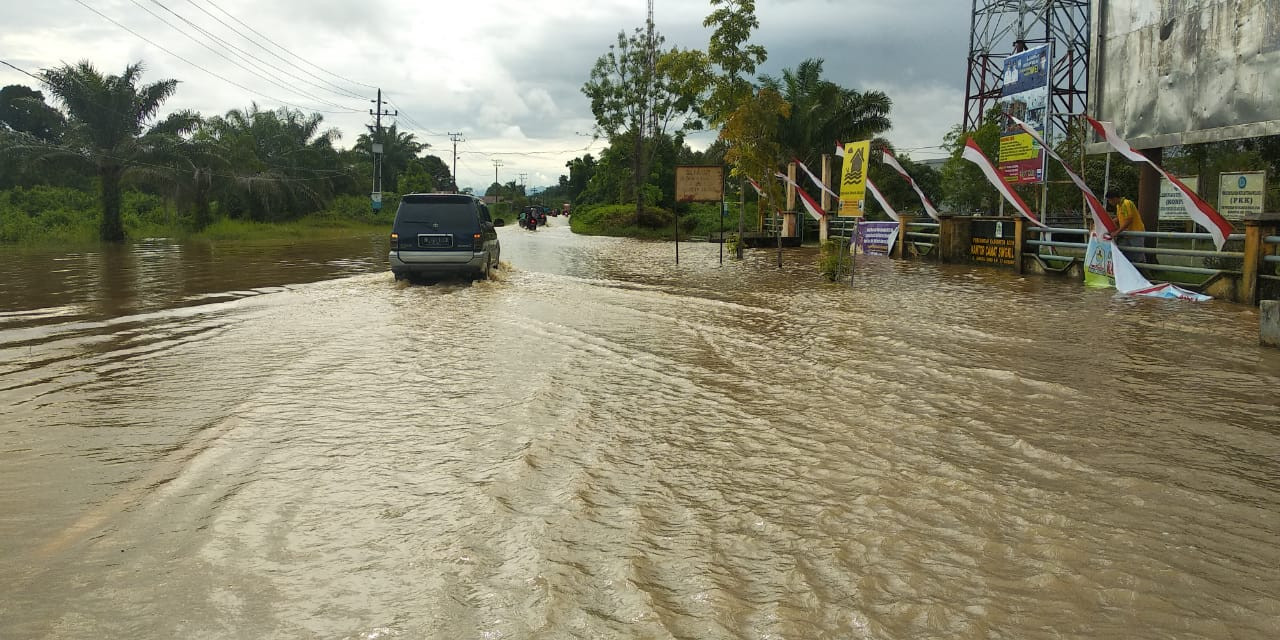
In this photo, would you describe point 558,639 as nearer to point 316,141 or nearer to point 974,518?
point 974,518

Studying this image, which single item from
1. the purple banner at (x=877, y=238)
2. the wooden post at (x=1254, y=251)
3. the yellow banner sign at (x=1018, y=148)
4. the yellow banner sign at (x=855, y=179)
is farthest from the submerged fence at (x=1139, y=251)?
the yellow banner sign at (x=855, y=179)

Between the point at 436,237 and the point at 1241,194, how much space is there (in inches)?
623

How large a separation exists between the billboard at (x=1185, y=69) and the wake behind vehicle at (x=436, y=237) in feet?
44.7

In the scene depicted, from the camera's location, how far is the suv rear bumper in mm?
16391

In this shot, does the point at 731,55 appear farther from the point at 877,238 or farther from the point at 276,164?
the point at 276,164

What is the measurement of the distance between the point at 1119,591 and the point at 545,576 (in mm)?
2343

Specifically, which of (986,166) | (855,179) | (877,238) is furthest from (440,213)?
(877,238)

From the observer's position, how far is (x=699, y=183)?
25359mm

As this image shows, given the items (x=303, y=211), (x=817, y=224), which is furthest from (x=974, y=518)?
(x=303, y=211)

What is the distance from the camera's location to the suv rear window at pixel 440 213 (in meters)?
16.4

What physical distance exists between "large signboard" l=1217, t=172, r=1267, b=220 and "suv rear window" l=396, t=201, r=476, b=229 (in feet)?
48.7

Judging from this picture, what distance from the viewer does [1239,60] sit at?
16719mm

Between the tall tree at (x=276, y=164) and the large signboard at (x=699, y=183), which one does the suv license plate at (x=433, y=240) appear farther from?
the tall tree at (x=276, y=164)

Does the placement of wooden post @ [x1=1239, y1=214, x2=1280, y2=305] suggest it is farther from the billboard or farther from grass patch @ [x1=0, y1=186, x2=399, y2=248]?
grass patch @ [x1=0, y1=186, x2=399, y2=248]
